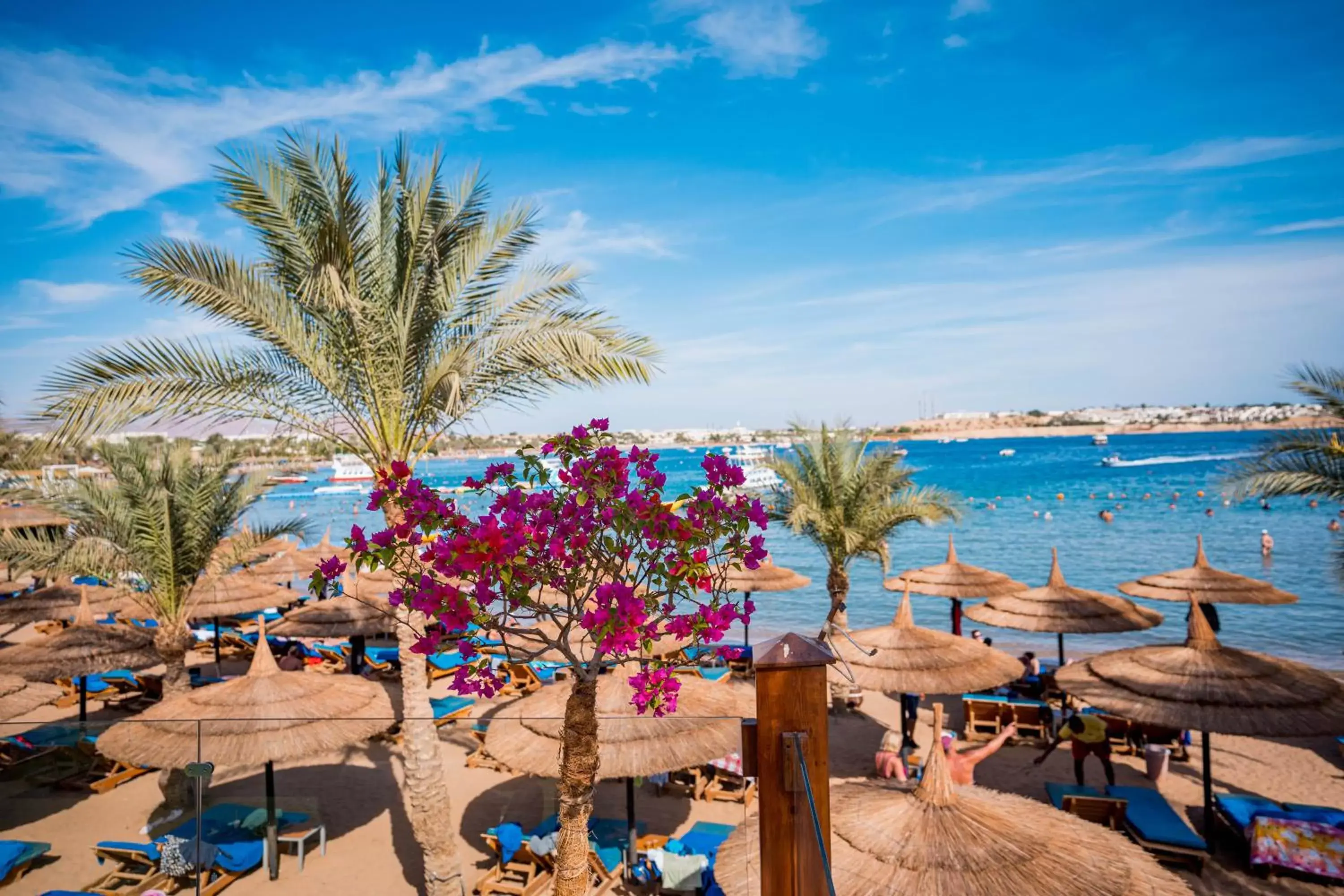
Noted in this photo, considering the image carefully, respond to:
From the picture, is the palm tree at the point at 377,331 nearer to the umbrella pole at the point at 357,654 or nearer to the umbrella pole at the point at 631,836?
the umbrella pole at the point at 631,836

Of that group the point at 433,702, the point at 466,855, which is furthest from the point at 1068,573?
the point at 466,855

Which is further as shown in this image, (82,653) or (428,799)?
(82,653)

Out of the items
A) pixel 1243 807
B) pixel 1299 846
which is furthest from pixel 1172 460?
pixel 1299 846

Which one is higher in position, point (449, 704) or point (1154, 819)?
point (1154, 819)

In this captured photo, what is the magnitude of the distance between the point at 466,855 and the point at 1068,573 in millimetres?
29538

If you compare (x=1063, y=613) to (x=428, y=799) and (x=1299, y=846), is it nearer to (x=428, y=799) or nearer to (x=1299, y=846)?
(x=1299, y=846)

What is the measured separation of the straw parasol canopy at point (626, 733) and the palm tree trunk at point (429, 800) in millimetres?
826

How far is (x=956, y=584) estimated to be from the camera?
1490 centimetres

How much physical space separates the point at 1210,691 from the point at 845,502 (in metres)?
7.13

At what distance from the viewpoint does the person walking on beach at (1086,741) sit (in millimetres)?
8953

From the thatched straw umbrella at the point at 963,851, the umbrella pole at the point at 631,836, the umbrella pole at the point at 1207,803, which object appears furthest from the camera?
the umbrella pole at the point at 1207,803

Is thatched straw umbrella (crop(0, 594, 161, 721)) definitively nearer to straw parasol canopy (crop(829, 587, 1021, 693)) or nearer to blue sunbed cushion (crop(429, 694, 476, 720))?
blue sunbed cushion (crop(429, 694, 476, 720))

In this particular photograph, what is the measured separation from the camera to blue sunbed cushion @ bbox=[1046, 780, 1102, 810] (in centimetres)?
799

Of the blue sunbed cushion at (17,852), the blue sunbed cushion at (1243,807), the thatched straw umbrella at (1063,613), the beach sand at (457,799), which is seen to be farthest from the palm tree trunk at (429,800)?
the thatched straw umbrella at (1063,613)
